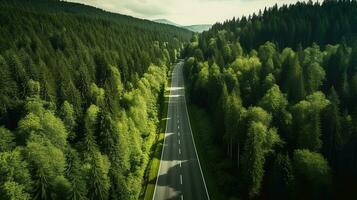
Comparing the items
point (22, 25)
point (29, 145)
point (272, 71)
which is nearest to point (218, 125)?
point (272, 71)

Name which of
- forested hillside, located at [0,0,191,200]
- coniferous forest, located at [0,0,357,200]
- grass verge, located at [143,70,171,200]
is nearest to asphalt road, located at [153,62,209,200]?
grass verge, located at [143,70,171,200]

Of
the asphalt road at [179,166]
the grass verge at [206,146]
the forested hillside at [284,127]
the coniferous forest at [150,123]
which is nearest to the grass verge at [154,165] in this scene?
the asphalt road at [179,166]

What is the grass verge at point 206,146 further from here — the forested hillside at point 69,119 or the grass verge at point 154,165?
the forested hillside at point 69,119

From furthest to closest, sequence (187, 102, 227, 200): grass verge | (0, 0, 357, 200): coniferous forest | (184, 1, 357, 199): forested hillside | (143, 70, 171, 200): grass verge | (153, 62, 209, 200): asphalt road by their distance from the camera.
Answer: (187, 102, 227, 200): grass verge, (143, 70, 171, 200): grass verge, (153, 62, 209, 200): asphalt road, (184, 1, 357, 199): forested hillside, (0, 0, 357, 200): coniferous forest

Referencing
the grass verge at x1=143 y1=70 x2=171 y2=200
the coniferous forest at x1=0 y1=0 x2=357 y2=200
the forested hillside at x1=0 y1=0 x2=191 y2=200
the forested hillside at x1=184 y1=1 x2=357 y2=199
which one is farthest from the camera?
the grass verge at x1=143 y1=70 x2=171 y2=200

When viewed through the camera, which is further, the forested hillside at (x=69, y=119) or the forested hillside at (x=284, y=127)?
the forested hillside at (x=284, y=127)

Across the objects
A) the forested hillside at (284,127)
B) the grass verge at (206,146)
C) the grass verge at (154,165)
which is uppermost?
the forested hillside at (284,127)

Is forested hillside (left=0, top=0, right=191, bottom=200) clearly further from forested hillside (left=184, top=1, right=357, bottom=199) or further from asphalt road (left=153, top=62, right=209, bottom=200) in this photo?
forested hillside (left=184, top=1, right=357, bottom=199)

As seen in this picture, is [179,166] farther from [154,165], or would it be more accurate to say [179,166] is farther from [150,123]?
[150,123]
